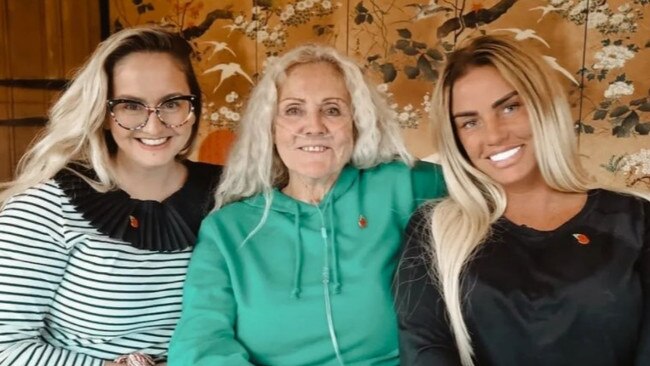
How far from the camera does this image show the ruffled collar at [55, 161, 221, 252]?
61.6 inches

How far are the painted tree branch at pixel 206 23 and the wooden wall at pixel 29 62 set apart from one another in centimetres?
61

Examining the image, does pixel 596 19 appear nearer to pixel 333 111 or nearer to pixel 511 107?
pixel 511 107

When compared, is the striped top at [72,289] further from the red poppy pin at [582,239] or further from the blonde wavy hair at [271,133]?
the red poppy pin at [582,239]

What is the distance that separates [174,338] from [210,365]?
0.45 ft

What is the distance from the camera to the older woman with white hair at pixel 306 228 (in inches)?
60.5

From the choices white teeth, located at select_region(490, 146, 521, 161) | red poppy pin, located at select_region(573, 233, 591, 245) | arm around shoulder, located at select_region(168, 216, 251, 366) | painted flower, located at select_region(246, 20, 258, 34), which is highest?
painted flower, located at select_region(246, 20, 258, 34)

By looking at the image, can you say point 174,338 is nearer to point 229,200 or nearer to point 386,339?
point 229,200

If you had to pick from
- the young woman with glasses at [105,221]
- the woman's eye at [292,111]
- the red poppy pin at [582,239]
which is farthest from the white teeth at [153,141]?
the red poppy pin at [582,239]

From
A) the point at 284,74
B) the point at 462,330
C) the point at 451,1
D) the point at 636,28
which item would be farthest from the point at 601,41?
the point at 462,330

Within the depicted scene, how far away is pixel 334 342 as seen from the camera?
4.99 ft

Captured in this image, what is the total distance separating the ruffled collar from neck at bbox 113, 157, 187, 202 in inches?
1.1

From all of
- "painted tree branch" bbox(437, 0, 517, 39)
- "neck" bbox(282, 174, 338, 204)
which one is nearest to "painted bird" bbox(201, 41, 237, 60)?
"painted tree branch" bbox(437, 0, 517, 39)

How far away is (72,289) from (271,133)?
64 cm

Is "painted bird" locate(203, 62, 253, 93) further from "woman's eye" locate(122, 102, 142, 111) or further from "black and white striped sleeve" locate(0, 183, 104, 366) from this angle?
"black and white striped sleeve" locate(0, 183, 104, 366)
